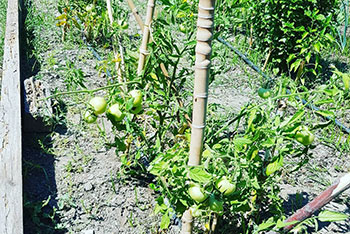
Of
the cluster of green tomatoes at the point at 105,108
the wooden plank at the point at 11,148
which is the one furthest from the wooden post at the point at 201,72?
the wooden plank at the point at 11,148

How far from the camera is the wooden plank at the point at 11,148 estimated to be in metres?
1.72

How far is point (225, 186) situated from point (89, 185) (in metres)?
1.05

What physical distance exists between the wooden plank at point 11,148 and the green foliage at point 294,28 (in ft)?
6.84

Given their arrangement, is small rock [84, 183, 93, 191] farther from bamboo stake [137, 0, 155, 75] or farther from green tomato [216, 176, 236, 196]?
green tomato [216, 176, 236, 196]

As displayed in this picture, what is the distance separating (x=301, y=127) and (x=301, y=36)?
7.39 feet

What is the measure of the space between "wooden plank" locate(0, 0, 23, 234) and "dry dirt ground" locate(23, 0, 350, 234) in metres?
0.17

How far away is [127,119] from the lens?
1.71 metres

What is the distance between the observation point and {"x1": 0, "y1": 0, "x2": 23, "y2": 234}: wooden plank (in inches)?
67.6

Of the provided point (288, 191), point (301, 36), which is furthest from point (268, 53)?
point (288, 191)

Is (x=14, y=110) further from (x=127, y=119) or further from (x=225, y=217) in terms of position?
(x=225, y=217)

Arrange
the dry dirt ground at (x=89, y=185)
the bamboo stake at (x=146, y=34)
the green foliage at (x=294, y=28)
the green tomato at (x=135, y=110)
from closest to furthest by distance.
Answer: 1. the green tomato at (x=135, y=110)
2. the bamboo stake at (x=146, y=34)
3. the dry dirt ground at (x=89, y=185)
4. the green foliage at (x=294, y=28)

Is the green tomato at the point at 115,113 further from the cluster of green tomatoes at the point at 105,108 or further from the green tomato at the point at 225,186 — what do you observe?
the green tomato at the point at 225,186

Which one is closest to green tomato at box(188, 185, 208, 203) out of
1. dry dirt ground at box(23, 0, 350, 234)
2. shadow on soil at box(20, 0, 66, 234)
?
dry dirt ground at box(23, 0, 350, 234)

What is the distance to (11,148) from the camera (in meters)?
2.10
